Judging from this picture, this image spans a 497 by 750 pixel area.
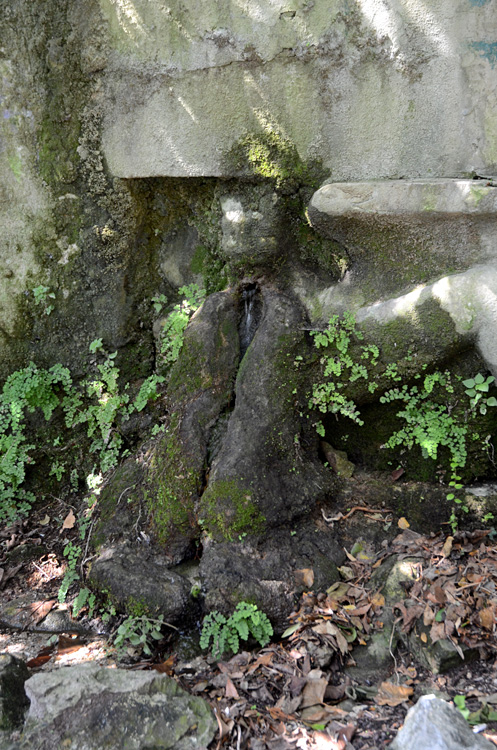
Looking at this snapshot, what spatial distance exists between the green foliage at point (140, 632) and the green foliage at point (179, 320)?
2148 millimetres

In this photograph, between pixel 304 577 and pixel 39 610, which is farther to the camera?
pixel 39 610

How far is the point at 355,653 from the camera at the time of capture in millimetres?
3467

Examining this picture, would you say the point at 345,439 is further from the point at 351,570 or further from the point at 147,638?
the point at 147,638

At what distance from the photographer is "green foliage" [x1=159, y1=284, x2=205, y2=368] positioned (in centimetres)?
501

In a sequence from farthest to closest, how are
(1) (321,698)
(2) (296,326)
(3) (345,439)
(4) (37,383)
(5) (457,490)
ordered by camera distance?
(4) (37,383), (3) (345,439), (2) (296,326), (5) (457,490), (1) (321,698)

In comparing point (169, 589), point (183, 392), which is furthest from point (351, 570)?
point (183, 392)

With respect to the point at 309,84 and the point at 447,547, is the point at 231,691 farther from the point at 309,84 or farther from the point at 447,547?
the point at 309,84

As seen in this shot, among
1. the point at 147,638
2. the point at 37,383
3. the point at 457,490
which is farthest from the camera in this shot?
the point at 37,383

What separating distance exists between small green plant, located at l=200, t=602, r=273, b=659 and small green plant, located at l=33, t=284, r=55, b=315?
9.88 ft

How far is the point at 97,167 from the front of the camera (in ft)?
16.2

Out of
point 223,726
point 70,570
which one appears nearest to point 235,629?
point 223,726

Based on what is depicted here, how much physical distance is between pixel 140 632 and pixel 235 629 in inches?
25.5

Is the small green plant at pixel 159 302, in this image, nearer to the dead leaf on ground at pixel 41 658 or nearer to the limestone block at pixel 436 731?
the dead leaf on ground at pixel 41 658

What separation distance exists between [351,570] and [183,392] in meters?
1.84
